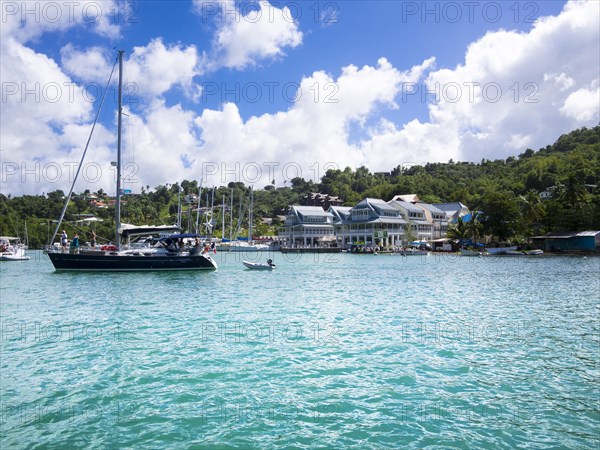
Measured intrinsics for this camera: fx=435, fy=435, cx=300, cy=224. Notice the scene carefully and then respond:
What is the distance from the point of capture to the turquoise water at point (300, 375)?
697 cm

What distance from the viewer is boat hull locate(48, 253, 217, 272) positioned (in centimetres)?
3584

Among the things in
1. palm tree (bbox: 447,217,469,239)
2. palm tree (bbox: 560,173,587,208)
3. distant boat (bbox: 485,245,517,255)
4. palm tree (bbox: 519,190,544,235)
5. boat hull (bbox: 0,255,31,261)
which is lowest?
boat hull (bbox: 0,255,31,261)

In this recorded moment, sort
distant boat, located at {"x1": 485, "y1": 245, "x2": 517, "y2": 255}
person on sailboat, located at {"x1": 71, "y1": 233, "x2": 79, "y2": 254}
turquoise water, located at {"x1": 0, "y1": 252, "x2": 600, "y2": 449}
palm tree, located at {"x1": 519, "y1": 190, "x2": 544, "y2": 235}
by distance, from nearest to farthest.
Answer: turquoise water, located at {"x1": 0, "y1": 252, "x2": 600, "y2": 449}
person on sailboat, located at {"x1": 71, "y1": 233, "x2": 79, "y2": 254}
distant boat, located at {"x1": 485, "y1": 245, "x2": 517, "y2": 255}
palm tree, located at {"x1": 519, "y1": 190, "x2": 544, "y2": 235}

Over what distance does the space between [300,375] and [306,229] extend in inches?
3725

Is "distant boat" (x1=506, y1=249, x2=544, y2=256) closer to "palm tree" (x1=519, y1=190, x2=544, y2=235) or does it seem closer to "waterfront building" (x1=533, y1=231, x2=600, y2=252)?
"waterfront building" (x1=533, y1=231, x2=600, y2=252)

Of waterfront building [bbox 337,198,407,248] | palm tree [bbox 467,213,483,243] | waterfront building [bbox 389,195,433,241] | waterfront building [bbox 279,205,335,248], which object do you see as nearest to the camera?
palm tree [bbox 467,213,483,243]

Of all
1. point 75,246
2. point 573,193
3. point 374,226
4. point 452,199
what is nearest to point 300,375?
point 75,246

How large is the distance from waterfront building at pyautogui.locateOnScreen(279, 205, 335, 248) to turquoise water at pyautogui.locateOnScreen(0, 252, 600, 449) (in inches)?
3290

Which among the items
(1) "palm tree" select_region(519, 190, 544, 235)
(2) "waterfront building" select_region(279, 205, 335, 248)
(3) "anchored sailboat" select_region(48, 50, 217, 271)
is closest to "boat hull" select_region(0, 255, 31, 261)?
(3) "anchored sailboat" select_region(48, 50, 217, 271)

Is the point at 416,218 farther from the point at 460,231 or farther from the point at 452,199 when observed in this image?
the point at 452,199

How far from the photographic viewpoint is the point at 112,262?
36.2 m

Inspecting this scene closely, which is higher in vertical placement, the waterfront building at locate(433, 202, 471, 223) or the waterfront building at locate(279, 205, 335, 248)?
the waterfront building at locate(433, 202, 471, 223)

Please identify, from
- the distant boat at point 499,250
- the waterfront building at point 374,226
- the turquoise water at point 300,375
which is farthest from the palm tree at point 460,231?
the turquoise water at point 300,375

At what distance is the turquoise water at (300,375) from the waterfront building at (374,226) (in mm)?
→ 70099
